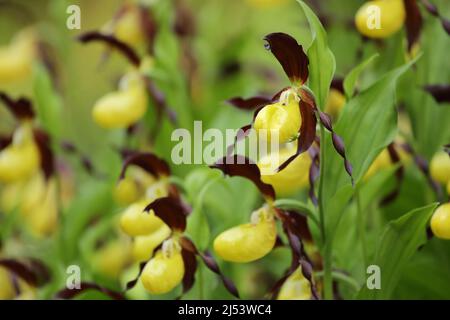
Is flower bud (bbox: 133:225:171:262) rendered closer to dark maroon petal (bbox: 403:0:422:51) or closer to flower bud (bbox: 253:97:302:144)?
flower bud (bbox: 253:97:302:144)

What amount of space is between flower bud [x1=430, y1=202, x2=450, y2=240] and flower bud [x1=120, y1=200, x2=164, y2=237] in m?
0.51

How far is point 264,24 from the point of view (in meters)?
2.48

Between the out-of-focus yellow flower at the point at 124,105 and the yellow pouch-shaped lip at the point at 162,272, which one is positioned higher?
the out-of-focus yellow flower at the point at 124,105

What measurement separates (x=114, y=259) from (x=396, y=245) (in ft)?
3.06

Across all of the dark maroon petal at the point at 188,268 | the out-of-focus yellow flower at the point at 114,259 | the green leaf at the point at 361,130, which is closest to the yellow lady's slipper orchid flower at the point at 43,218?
the out-of-focus yellow flower at the point at 114,259

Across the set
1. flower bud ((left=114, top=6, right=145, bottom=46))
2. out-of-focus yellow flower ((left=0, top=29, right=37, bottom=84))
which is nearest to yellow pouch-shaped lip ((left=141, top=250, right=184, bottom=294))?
flower bud ((left=114, top=6, right=145, bottom=46))

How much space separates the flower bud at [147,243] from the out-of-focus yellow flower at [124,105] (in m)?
0.31

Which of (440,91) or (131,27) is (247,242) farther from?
(131,27)

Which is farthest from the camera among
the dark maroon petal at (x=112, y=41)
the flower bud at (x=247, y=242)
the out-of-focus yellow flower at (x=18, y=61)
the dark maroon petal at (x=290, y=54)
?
the out-of-focus yellow flower at (x=18, y=61)

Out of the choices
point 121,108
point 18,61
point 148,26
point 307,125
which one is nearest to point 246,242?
point 307,125

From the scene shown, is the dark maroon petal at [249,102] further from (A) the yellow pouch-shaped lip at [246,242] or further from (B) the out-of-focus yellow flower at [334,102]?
(B) the out-of-focus yellow flower at [334,102]

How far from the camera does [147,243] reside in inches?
61.7

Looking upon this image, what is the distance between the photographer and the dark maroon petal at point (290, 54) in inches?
45.5
